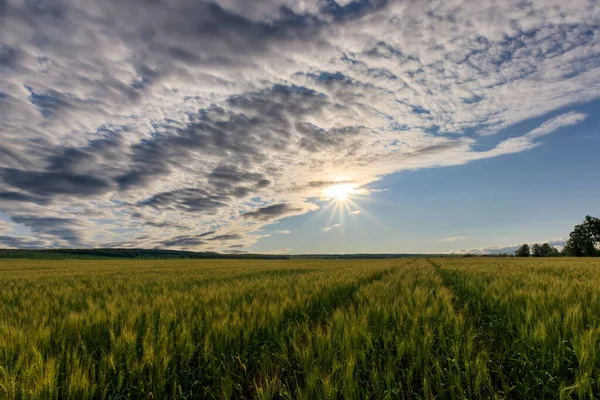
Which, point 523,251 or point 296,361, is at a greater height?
point 523,251

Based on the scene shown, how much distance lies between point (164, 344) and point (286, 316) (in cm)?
241

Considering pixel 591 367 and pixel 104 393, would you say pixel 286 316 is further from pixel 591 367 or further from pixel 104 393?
pixel 591 367

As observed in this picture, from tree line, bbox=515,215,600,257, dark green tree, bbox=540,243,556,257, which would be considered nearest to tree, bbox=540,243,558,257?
dark green tree, bbox=540,243,556,257

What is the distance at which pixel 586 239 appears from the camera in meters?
96.0

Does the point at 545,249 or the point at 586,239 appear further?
the point at 545,249

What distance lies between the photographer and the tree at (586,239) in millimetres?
94250

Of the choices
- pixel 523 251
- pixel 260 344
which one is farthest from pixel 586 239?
pixel 260 344

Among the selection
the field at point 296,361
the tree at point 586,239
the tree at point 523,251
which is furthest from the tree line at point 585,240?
the field at point 296,361

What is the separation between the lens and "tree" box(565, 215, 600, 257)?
9425 centimetres

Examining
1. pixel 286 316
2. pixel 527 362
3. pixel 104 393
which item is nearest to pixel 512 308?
pixel 527 362

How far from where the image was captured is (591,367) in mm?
2580

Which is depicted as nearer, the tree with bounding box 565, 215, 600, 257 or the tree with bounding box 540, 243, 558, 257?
the tree with bounding box 565, 215, 600, 257

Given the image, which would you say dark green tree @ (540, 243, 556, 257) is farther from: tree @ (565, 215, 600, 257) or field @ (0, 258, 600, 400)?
field @ (0, 258, 600, 400)

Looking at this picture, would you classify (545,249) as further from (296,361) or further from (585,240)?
(296,361)
